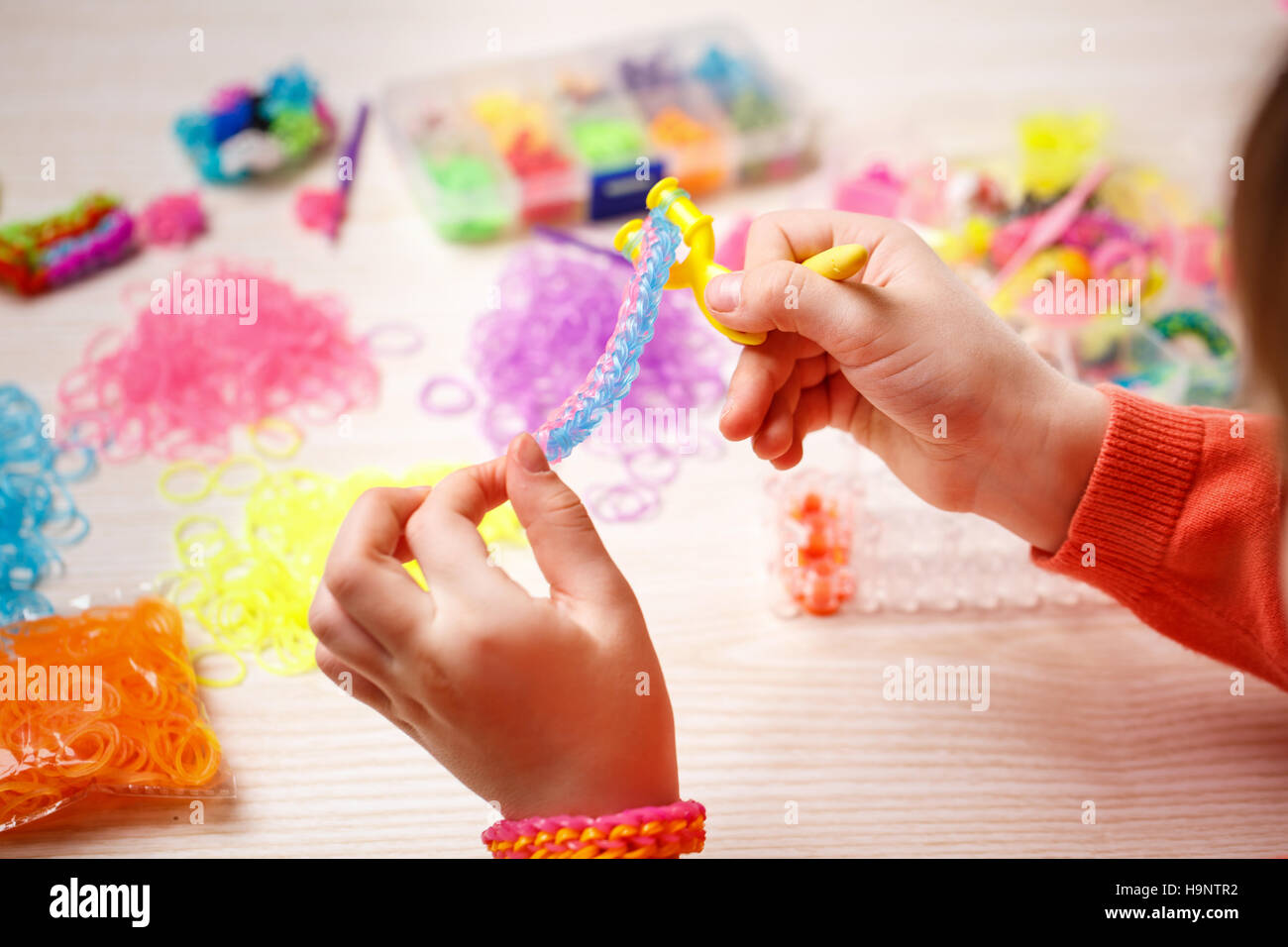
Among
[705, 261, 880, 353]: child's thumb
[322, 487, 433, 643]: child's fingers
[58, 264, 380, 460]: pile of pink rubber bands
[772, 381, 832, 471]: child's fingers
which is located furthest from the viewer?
[58, 264, 380, 460]: pile of pink rubber bands

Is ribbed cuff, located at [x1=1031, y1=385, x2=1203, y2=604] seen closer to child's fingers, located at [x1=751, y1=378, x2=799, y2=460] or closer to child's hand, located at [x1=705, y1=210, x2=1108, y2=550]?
child's hand, located at [x1=705, y1=210, x2=1108, y2=550]

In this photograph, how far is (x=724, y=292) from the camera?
721 millimetres

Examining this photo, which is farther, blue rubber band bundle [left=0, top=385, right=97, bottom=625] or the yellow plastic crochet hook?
blue rubber band bundle [left=0, top=385, right=97, bottom=625]

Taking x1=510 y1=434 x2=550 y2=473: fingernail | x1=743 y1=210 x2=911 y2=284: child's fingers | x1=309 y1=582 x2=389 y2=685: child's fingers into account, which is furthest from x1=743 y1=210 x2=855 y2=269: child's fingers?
x1=309 y1=582 x2=389 y2=685: child's fingers

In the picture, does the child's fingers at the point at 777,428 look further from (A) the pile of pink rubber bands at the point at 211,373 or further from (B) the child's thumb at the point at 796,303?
(A) the pile of pink rubber bands at the point at 211,373

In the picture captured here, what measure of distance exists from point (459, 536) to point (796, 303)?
246 millimetres

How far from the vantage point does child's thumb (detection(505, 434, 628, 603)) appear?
0.64 metres

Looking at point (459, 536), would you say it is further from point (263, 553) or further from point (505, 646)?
point (263, 553)

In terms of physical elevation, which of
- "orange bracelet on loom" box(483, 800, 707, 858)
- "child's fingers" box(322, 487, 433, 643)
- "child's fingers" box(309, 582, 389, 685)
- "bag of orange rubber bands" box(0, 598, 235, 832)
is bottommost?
"orange bracelet on loom" box(483, 800, 707, 858)

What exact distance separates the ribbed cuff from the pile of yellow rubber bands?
0.42 m

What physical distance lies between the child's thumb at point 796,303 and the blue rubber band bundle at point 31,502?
534mm

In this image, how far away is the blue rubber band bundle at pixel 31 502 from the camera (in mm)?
853

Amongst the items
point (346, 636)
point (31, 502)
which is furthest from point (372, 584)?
point (31, 502)

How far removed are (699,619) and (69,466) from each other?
520 mm
